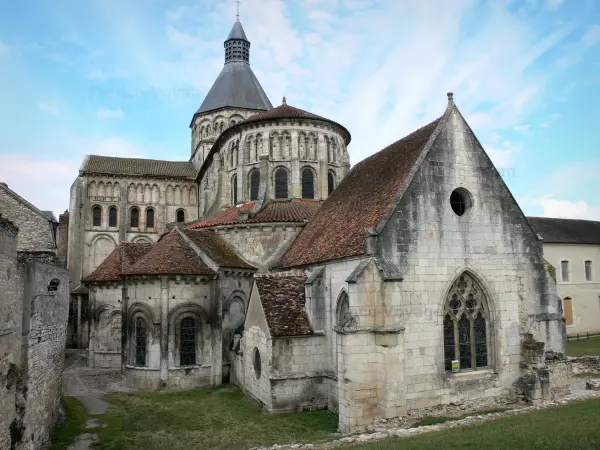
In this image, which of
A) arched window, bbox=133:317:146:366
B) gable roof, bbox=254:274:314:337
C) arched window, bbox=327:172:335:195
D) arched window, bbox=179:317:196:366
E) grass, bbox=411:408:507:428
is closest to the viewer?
grass, bbox=411:408:507:428

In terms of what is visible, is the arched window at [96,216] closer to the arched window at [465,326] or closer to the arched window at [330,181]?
the arched window at [330,181]

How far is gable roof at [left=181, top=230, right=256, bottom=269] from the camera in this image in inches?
949

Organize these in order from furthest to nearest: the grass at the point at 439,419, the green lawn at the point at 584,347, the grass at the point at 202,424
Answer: the green lawn at the point at 584,347, the grass at the point at 439,419, the grass at the point at 202,424

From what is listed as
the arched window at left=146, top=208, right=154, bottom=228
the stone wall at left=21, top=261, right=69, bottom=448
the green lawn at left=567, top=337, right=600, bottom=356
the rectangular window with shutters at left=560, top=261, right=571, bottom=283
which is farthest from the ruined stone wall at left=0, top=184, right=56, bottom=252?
the rectangular window with shutters at left=560, top=261, right=571, bottom=283

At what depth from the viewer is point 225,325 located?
24.0m

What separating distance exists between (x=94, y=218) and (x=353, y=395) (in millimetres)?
41895

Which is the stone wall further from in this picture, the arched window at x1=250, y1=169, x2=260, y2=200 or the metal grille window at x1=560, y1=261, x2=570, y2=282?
the metal grille window at x1=560, y1=261, x2=570, y2=282

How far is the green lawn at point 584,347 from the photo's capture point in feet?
92.7

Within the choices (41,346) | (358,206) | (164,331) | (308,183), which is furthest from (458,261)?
(308,183)

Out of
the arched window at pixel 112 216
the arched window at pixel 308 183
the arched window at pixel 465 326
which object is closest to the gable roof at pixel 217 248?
the arched window at pixel 308 183

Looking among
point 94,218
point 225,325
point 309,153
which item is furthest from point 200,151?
point 225,325

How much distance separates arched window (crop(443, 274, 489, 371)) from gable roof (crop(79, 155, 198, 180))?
3868cm

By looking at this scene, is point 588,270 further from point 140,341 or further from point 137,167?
point 137,167

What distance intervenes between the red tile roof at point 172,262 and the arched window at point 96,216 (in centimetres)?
2763
